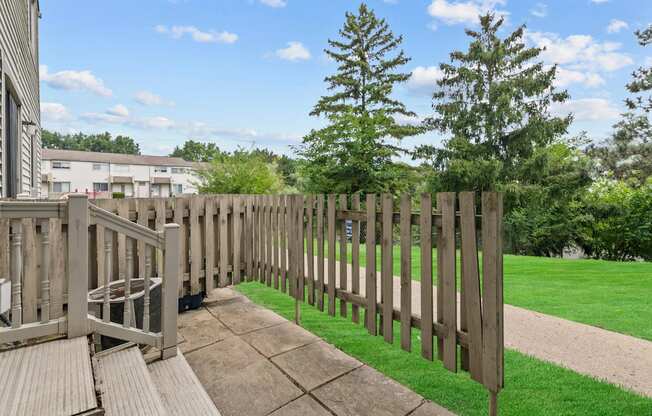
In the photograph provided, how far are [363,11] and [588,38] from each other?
13.1 m

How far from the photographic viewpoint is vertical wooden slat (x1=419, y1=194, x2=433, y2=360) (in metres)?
2.37

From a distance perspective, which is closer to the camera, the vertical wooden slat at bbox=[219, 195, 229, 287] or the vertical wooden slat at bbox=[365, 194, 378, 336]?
the vertical wooden slat at bbox=[365, 194, 378, 336]

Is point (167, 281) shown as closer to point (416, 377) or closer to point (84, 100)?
point (416, 377)

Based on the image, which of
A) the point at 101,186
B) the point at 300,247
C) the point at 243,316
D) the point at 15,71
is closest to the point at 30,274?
the point at 243,316

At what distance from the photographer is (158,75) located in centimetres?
1869

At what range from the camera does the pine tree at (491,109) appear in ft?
54.6

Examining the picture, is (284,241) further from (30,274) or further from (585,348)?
(585,348)

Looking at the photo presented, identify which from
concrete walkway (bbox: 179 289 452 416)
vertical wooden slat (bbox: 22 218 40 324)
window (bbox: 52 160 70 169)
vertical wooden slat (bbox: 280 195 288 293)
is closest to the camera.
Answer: concrete walkway (bbox: 179 289 452 416)

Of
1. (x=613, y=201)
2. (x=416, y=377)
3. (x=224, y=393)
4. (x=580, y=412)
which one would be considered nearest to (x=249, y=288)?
(x=224, y=393)

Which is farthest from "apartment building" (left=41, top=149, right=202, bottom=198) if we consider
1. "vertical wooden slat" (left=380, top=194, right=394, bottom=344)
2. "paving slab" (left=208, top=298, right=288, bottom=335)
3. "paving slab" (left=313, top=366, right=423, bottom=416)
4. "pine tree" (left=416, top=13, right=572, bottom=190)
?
"paving slab" (left=313, top=366, right=423, bottom=416)

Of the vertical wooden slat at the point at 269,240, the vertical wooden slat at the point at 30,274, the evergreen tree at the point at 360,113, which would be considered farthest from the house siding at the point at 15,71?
the evergreen tree at the point at 360,113

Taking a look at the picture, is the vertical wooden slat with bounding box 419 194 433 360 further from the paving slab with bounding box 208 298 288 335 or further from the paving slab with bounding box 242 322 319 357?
the paving slab with bounding box 208 298 288 335

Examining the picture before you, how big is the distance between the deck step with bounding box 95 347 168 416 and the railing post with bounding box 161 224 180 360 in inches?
8.4

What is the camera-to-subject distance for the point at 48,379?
175cm
